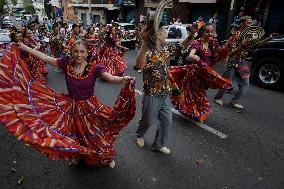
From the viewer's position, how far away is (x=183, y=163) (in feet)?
13.3

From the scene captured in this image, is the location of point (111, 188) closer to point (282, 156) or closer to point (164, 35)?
point (164, 35)

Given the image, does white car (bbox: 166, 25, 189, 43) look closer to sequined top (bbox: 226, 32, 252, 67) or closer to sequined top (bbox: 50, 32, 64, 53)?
sequined top (bbox: 50, 32, 64, 53)

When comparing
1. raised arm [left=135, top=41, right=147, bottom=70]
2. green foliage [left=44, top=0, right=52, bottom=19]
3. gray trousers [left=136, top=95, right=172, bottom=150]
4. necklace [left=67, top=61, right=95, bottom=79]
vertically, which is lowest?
green foliage [left=44, top=0, right=52, bottom=19]

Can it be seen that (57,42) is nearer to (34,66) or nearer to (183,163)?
(34,66)

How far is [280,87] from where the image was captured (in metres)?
7.70

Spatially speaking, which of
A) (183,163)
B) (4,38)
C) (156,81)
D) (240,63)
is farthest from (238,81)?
(4,38)

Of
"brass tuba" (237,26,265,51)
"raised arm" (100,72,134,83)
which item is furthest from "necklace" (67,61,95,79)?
"brass tuba" (237,26,265,51)

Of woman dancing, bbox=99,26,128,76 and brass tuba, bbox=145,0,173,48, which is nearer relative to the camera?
brass tuba, bbox=145,0,173,48

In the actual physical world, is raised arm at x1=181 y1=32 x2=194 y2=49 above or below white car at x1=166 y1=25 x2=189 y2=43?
above

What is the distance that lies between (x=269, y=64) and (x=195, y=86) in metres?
3.74

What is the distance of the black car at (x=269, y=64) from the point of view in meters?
7.63

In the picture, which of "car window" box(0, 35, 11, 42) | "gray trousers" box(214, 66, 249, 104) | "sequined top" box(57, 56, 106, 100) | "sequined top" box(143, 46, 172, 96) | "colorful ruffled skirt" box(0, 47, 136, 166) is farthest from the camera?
"car window" box(0, 35, 11, 42)

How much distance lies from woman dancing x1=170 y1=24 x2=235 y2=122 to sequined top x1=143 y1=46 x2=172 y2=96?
3.79ft

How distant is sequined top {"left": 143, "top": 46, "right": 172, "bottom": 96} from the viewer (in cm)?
360
